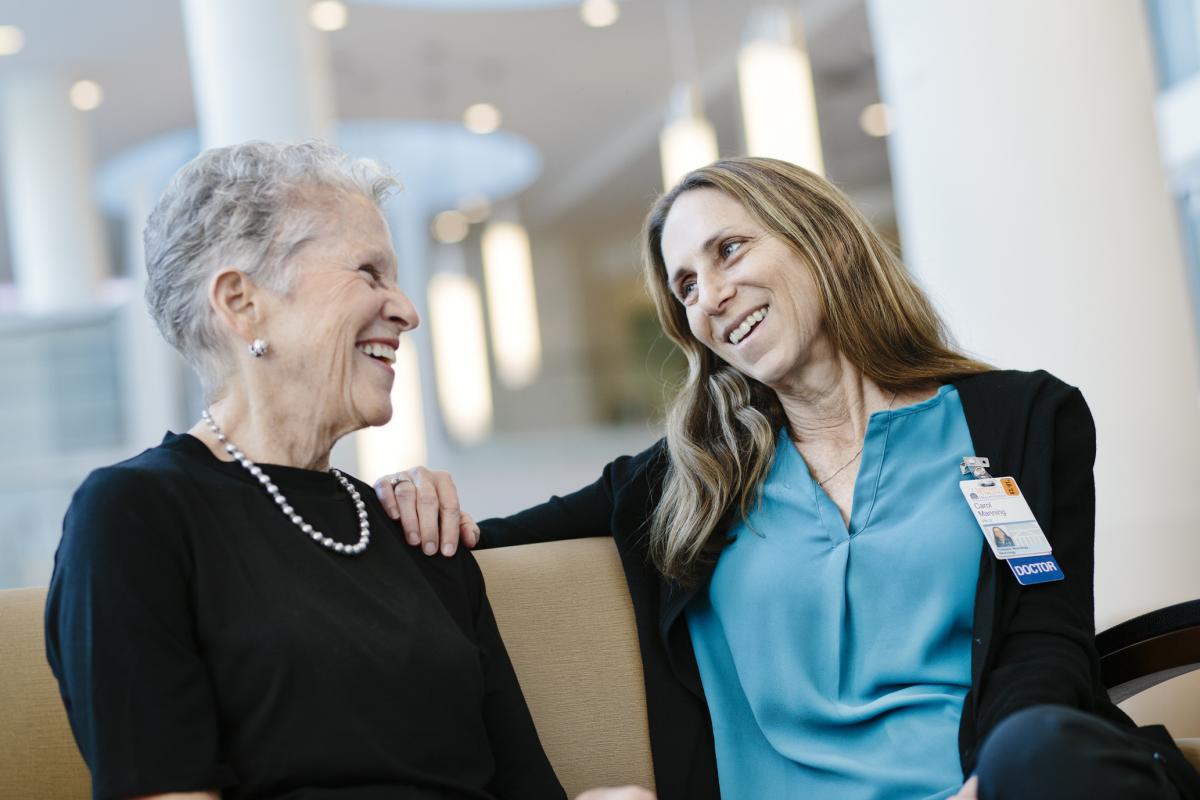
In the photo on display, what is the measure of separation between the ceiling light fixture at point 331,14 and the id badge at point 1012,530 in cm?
775

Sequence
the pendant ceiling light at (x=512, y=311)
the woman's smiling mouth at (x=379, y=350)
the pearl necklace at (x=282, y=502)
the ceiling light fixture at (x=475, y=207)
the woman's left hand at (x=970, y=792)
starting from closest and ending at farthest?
the woman's left hand at (x=970, y=792), the pearl necklace at (x=282, y=502), the woman's smiling mouth at (x=379, y=350), the pendant ceiling light at (x=512, y=311), the ceiling light fixture at (x=475, y=207)

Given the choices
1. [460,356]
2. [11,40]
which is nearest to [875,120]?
[460,356]

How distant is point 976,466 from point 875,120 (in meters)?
11.6

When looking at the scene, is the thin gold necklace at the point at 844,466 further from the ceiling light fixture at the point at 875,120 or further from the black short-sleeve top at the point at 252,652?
the ceiling light fixture at the point at 875,120

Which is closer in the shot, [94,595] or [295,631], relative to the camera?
[94,595]

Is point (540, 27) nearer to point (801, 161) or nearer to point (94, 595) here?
point (801, 161)

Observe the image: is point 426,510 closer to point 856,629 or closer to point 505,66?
point 856,629

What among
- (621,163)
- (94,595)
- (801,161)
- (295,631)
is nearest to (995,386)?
(295,631)

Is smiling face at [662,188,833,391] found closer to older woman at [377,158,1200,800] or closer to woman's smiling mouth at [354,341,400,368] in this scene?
older woman at [377,158,1200,800]

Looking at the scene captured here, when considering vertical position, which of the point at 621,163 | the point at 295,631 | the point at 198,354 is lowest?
the point at 295,631

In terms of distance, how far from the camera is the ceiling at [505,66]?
914 cm

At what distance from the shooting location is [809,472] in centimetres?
213

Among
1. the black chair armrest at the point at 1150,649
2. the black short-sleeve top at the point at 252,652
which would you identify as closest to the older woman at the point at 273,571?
the black short-sleeve top at the point at 252,652

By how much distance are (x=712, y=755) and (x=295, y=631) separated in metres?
0.86
